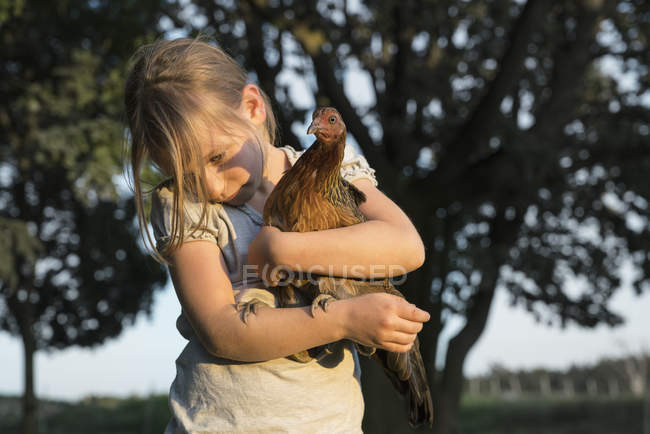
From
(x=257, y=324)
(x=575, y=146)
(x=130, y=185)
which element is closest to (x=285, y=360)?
(x=257, y=324)

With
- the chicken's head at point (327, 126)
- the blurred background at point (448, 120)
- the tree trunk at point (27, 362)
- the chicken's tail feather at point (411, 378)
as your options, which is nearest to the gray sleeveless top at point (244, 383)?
the chicken's tail feather at point (411, 378)

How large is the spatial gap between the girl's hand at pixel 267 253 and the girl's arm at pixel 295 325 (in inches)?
3.7

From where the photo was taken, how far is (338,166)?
1.67 metres

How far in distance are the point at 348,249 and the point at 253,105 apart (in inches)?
24.2

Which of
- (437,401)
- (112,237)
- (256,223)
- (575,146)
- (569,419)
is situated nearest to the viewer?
(256,223)

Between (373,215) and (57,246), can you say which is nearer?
(373,215)

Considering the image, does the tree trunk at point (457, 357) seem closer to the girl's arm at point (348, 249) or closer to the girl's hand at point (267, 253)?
the girl's arm at point (348, 249)

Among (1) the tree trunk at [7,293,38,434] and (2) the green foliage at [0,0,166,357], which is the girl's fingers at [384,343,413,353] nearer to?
(2) the green foliage at [0,0,166,357]

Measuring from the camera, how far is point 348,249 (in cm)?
159

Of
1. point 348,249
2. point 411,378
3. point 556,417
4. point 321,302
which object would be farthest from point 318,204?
point 556,417

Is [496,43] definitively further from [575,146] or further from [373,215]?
[373,215]

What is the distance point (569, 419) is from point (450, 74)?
417 inches

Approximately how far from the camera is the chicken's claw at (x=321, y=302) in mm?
1566

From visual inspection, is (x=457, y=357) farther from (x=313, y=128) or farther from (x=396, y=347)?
(x=313, y=128)
